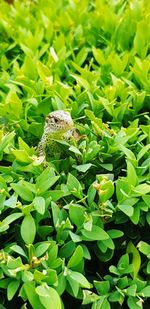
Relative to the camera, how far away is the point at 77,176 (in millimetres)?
2441

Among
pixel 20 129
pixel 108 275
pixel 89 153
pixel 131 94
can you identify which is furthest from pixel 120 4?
pixel 108 275

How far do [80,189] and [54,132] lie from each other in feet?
1.21

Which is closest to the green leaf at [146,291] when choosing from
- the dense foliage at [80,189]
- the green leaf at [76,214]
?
the dense foliage at [80,189]

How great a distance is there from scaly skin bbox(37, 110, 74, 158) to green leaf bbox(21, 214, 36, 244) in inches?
18.2

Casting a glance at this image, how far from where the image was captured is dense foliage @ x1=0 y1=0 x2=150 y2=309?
208 centimetres

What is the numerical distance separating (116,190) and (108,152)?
26cm

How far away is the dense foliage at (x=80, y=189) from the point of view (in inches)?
81.9

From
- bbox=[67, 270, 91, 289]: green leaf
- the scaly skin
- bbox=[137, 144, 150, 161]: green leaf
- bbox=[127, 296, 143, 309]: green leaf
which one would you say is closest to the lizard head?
the scaly skin

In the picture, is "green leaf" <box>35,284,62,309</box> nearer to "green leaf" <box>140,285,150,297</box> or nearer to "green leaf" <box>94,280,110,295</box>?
"green leaf" <box>94,280,110,295</box>

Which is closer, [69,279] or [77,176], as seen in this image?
[69,279]

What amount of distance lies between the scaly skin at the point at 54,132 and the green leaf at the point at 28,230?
0.46m

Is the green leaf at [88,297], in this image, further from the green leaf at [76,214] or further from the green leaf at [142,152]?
the green leaf at [142,152]

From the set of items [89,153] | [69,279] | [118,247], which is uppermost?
[89,153]

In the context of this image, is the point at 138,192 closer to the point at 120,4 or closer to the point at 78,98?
the point at 78,98
